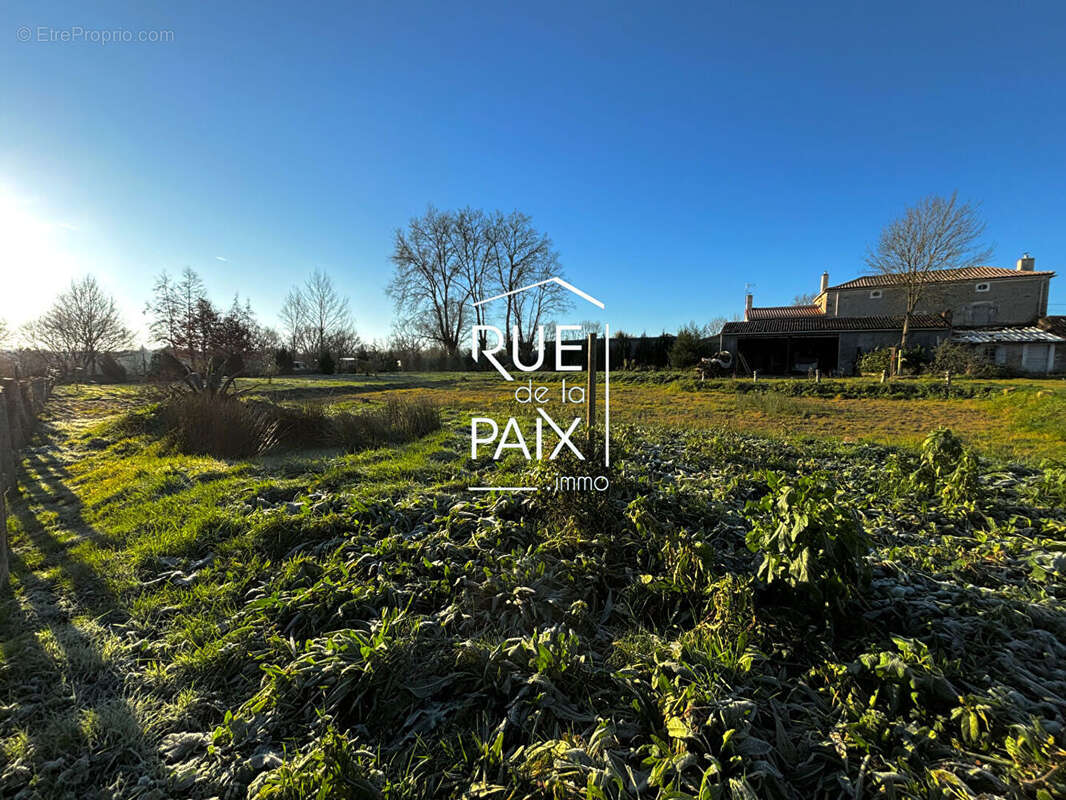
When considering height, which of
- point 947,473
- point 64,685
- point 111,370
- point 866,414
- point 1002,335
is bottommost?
point 64,685

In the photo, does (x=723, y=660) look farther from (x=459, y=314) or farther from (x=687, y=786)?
(x=459, y=314)

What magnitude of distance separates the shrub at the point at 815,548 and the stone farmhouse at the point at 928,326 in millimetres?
25807

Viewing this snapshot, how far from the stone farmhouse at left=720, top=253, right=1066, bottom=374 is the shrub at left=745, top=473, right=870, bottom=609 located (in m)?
25.8

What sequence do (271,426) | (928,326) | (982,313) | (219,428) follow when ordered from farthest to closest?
(982,313) < (928,326) < (271,426) < (219,428)

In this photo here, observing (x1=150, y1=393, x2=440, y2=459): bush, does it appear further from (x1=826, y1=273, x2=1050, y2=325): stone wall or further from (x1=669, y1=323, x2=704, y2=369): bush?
(x1=826, y1=273, x2=1050, y2=325): stone wall

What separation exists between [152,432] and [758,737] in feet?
33.5

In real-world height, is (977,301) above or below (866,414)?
above

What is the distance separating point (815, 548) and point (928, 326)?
100ft

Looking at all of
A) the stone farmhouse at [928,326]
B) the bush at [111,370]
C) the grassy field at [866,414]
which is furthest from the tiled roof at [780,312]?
the bush at [111,370]

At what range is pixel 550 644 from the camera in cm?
221

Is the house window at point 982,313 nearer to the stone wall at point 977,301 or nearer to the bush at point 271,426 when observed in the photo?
the stone wall at point 977,301

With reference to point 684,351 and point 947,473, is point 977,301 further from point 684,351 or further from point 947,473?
point 947,473

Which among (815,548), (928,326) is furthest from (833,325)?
(815,548)

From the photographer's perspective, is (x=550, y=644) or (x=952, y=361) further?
(x=952, y=361)
